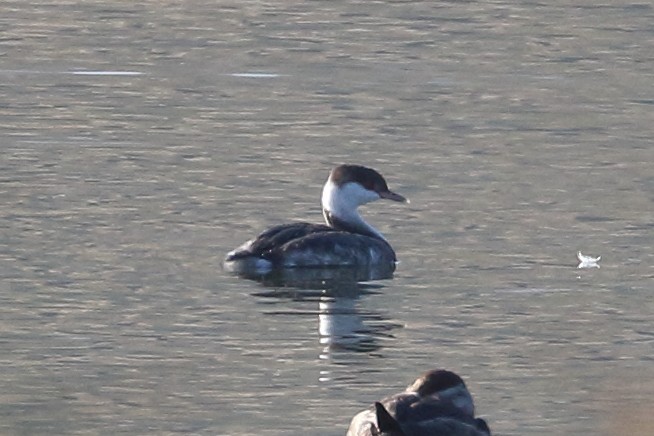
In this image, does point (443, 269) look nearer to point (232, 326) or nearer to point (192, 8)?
point (232, 326)

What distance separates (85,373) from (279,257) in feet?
11.9

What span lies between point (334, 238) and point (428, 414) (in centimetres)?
613

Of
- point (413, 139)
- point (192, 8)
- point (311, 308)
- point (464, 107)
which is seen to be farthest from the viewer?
point (192, 8)

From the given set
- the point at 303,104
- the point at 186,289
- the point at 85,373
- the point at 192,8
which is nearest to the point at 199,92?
the point at 303,104

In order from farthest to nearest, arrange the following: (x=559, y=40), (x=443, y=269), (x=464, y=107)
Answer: (x=559, y=40) → (x=464, y=107) → (x=443, y=269)

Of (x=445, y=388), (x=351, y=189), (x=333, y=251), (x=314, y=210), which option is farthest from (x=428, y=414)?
(x=314, y=210)

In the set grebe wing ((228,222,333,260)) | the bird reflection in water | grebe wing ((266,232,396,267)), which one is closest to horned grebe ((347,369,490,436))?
the bird reflection in water

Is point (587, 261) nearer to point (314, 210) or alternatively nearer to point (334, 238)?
point (334, 238)

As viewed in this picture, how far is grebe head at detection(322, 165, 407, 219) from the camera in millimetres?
16859

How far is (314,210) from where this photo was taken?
17969mm

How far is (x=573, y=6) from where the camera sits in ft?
102

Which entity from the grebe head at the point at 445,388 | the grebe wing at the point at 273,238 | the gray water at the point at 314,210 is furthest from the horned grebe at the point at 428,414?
the grebe wing at the point at 273,238

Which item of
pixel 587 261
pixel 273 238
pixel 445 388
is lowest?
pixel 587 261

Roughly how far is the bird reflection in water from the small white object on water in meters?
1.33
